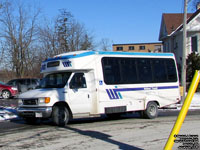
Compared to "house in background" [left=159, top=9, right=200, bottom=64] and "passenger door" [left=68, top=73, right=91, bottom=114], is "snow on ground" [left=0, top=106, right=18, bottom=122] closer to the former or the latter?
"passenger door" [left=68, top=73, right=91, bottom=114]

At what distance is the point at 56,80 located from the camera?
36.1 feet

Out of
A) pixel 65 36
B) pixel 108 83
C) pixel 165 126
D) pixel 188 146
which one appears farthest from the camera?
pixel 65 36

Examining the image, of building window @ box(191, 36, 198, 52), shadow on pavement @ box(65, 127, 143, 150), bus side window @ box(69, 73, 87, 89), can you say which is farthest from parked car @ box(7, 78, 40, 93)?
building window @ box(191, 36, 198, 52)

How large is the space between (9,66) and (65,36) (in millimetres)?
7966

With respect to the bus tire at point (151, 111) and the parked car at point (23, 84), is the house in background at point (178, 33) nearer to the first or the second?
the parked car at point (23, 84)

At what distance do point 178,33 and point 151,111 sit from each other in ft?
79.2

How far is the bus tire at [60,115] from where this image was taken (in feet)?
33.8

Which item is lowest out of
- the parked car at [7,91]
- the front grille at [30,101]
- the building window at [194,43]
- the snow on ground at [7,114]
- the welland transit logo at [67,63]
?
the snow on ground at [7,114]

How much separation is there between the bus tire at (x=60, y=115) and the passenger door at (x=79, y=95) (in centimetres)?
31

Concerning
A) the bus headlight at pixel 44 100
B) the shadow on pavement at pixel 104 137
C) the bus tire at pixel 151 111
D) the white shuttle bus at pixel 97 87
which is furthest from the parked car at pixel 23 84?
the shadow on pavement at pixel 104 137

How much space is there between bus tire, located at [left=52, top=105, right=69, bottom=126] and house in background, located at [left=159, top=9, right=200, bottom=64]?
67.9 ft

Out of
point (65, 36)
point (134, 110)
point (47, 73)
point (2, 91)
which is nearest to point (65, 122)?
point (47, 73)

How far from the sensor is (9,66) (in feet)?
118

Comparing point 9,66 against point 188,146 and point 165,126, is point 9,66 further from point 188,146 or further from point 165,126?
point 188,146
